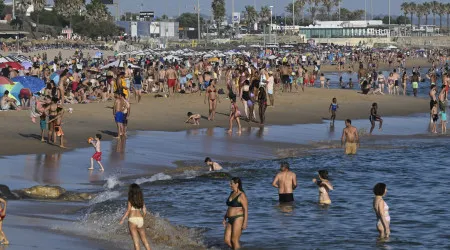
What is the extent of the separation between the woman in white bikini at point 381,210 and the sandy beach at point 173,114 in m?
9.85

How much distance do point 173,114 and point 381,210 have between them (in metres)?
17.1

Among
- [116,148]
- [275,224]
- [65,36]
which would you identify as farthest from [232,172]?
[65,36]

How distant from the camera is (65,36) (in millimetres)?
114875

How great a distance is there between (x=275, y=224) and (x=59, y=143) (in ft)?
27.9

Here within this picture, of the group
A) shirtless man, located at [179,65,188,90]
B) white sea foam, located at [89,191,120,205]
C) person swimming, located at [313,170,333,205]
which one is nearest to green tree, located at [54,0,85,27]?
shirtless man, located at [179,65,188,90]

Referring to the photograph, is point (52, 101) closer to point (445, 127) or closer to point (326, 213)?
point (326, 213)

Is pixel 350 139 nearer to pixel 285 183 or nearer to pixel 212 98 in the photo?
pixel 212 98

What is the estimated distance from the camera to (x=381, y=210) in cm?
1374

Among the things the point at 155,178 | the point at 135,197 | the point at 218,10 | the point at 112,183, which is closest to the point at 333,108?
the point at 155,178

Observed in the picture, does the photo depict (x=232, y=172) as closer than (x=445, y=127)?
Yes

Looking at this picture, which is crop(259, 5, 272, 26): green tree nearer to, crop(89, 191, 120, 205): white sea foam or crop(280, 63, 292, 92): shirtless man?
crop(280, 63, 292, 92): shirtless man

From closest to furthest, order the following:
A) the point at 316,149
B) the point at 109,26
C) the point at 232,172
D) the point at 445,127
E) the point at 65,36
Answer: the point at 232,172
the point at 316,149
the point at 445,127
the point at 65,36
the point at 109,26

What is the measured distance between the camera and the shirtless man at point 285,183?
16156mm

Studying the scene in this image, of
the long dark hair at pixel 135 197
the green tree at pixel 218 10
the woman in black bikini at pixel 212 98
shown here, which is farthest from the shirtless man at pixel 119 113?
the green tree at pixel 218 10
